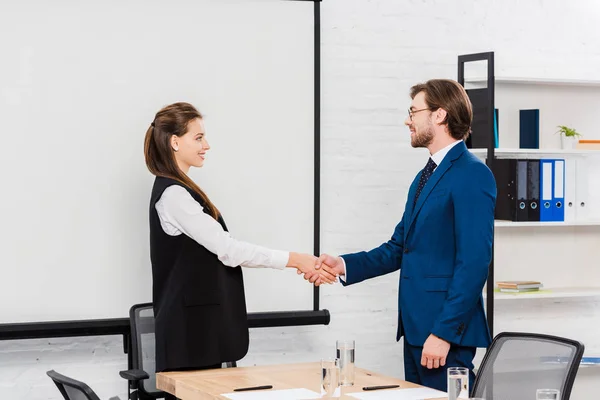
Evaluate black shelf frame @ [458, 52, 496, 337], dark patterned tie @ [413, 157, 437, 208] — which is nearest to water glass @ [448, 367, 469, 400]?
dark patterned tie @ [413, 157, 437, 208]

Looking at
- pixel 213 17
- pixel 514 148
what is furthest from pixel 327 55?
pixel 514 148

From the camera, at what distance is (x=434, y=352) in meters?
3.24

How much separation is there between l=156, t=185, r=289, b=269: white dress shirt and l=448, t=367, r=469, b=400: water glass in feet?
3.61

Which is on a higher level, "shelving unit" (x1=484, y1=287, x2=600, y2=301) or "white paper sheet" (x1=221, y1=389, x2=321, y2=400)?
"shelving unit" (x1=484, y1=287, x2=600, y2=301)

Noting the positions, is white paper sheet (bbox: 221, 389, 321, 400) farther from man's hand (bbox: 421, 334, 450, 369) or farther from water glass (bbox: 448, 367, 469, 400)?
man's hand (bbox: 421, 334, 450, 369)

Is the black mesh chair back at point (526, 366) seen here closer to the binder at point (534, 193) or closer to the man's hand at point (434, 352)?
the man's hand at point (434, 352)

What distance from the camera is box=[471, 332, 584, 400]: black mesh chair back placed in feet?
9.18

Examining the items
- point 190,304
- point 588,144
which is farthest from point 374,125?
point 190,304

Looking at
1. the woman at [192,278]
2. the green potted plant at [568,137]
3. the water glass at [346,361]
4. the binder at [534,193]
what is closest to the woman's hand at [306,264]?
the woman at [192,278]

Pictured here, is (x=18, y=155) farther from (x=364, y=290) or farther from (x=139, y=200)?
(x=364, y=290)

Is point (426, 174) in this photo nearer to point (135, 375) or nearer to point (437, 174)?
point (437, 174)

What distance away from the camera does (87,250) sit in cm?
404

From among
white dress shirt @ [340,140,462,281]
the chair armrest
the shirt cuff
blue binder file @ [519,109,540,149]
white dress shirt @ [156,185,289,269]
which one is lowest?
the chair armrest


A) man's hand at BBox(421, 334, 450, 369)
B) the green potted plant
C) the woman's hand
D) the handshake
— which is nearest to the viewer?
man's hand at BBox(421, 334, 450, 369)
